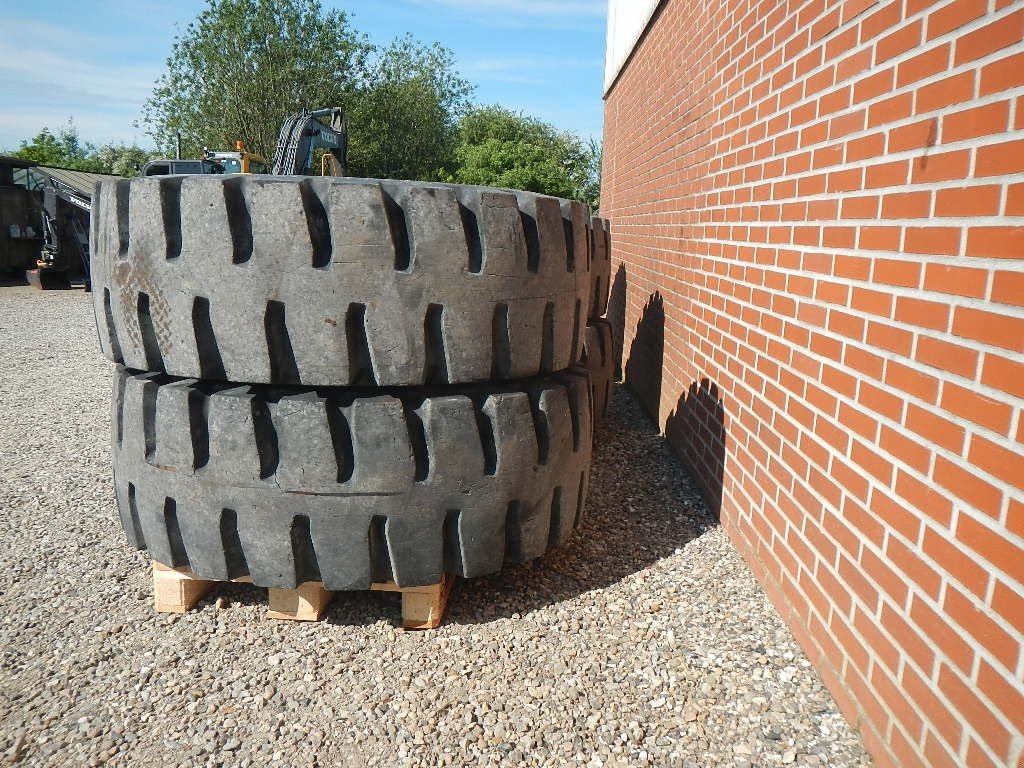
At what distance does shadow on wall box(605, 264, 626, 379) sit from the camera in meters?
8.09

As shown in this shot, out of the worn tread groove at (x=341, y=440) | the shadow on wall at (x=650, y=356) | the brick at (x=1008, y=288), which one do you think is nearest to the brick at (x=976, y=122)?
the brick at (x=1008, y=288)

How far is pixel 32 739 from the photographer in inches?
81.4

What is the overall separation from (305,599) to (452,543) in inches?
24.9

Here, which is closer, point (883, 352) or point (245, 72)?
point (883, 352)

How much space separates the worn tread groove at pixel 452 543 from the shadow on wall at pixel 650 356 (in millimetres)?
3384

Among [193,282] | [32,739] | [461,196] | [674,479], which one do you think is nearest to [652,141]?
[674,479]

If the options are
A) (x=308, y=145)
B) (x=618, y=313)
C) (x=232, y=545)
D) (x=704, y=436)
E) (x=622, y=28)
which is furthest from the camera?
(x=308, y=145)

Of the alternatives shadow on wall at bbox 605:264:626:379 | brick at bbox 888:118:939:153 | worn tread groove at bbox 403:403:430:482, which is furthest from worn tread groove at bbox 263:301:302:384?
shadow on wall at bbox 605:264:626:379

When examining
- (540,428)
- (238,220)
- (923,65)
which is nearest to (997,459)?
(923,65)

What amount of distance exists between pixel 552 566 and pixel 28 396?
5935mm

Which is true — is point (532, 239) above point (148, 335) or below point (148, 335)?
above

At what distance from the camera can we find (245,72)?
3025 centimetres

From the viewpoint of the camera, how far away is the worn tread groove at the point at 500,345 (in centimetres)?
261

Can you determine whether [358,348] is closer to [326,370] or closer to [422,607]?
[326,370]
